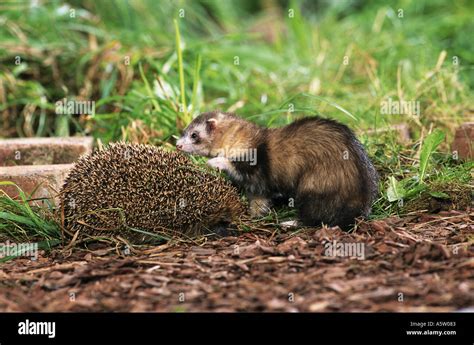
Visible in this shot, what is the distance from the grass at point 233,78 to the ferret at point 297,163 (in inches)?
24.6

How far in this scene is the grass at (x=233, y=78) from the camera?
23.7 feet

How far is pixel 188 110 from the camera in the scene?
7.66m

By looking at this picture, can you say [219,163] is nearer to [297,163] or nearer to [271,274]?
[297,163]

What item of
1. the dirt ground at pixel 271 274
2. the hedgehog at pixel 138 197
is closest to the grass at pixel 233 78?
the hedgehog at pixel 138 197

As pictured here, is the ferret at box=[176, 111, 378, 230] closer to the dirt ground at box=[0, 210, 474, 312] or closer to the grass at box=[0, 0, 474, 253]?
the dirt ground at box=[0, 210, 474, 312]

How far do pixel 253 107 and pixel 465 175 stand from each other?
323 centimetres

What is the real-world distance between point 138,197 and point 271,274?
156cm

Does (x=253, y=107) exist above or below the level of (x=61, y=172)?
above

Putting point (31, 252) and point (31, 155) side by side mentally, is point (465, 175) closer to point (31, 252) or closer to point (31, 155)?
point (31, 252)

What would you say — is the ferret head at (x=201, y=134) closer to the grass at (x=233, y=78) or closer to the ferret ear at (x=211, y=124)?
the ferret ear at (x=211, y=124)

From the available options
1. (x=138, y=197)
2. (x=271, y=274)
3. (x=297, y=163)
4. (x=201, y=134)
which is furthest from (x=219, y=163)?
(x=271, y=274)

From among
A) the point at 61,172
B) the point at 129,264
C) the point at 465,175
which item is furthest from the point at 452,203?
the point at 61,172

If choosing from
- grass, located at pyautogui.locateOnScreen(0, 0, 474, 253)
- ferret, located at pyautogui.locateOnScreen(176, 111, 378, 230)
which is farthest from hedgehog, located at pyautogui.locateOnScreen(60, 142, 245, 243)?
grass, located at pyautogui.locateOnScreen(0, 0, 474, 253)

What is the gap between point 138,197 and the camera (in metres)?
5.84
